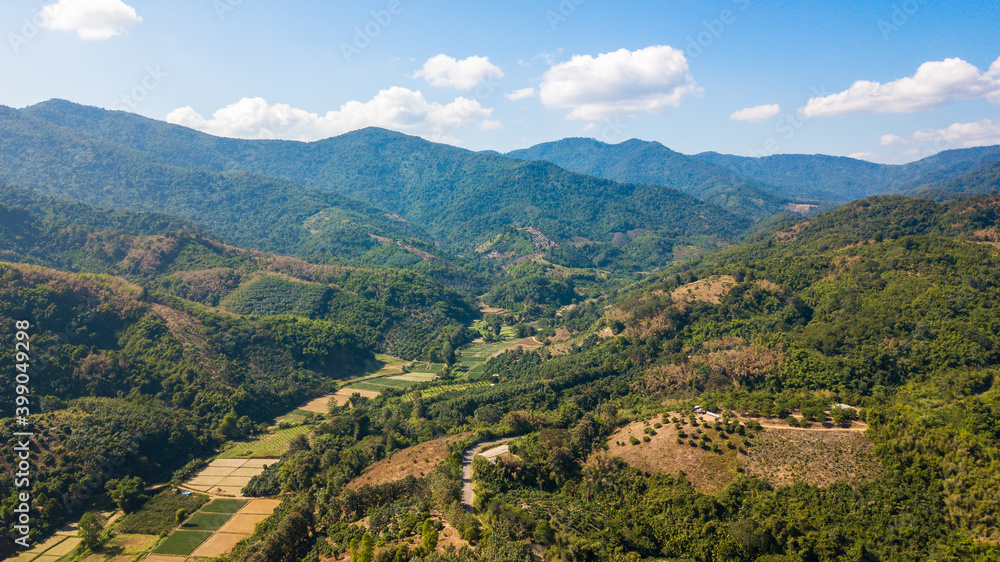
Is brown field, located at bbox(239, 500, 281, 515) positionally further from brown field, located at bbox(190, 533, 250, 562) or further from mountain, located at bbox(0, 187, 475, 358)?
mountain, located at bbox(0, 187, 475, 358)

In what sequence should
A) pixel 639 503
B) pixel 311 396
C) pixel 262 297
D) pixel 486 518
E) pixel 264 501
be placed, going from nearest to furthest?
pixel 486 518, pixel 639 503, pixel 264 501, pixel 311 396, pixel 262 297

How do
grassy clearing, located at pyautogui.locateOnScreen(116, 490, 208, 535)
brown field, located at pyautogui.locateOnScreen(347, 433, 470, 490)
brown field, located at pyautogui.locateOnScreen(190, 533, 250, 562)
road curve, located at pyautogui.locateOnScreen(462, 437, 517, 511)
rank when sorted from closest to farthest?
road curve, located at pyautogui.locateOnScreen(462, 437, 517, 511)
brown field, located at pyautogui.locateOnScreen(190, 533, 250, 562)
grassy clearing, located at pyautogui.locateOnScreen(116, 490, 208, 535)
brown field, located at pyautogui.locateOnScreen(347, 433, 470, 490)

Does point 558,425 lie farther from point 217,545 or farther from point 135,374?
point 135,374

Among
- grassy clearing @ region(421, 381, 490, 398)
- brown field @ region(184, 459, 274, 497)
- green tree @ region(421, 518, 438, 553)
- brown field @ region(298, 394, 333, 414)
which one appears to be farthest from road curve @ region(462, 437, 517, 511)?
brown field @ region(298, 394, 333, 414)

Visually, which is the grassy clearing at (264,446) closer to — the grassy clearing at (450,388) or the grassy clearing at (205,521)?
the grassy clearing at (205,521)

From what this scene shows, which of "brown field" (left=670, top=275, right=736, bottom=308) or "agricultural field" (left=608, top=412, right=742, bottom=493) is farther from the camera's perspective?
"brown field" (left=670, top=275, right=736, bottom=308)

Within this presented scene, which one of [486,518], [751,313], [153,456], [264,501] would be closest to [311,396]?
[153,456]

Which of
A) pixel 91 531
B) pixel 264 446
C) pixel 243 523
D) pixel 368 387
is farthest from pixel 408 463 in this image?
pixel 368 387

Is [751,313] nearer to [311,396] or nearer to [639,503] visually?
[639,503]
